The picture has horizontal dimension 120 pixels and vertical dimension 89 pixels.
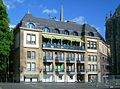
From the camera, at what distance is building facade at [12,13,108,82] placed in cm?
6506

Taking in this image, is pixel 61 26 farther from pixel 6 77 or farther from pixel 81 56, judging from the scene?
pixel 6 77

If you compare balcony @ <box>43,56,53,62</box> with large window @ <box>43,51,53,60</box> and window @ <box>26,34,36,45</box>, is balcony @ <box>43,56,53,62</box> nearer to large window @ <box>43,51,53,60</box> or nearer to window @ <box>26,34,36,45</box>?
large window @ <box>43,51,53,60</box>

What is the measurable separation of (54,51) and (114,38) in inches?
1593

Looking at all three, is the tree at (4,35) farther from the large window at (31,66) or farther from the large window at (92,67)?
the large window at (92,67)

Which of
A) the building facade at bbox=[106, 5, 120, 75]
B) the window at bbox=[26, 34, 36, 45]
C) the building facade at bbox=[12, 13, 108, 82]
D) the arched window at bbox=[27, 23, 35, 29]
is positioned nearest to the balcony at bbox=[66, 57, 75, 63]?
A: the building facade at bbox=[12, 13, 108, 82]

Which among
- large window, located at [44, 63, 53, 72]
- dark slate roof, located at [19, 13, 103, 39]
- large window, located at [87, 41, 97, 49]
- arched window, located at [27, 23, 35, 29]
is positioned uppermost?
dark slate roof, located at [19, 13, 103, 39]

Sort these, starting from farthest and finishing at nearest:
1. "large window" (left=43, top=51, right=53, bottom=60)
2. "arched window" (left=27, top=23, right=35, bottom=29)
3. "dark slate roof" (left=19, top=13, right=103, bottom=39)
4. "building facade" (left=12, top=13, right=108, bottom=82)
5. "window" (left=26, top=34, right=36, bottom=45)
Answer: "large window" (left=43, top=51, right=53, bottom=60) < "dark slate roof" (left=19, top=13, right=103, bottom=39) < "arched window" (left=27, top=23, right=35, bottom=29) < "window" (left=26, top=34, right=36, bottom=45) < "building facade" (left=12, top=13, right=108, bottom=82)

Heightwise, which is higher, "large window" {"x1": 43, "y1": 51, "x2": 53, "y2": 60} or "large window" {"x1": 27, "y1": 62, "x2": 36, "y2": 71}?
"large window" {"x1": 43, "y1": 51, "x2": 53, "y2": 60}

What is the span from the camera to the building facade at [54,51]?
65062 millimetres

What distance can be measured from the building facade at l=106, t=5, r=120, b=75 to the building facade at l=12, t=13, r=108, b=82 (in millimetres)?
24010

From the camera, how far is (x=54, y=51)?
69688mm

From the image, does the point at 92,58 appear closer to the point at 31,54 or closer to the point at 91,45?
the point at 91,45

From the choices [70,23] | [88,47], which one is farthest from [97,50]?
[70,23]

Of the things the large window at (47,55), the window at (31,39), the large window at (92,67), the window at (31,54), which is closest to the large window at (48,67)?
the large window at (47,55)
